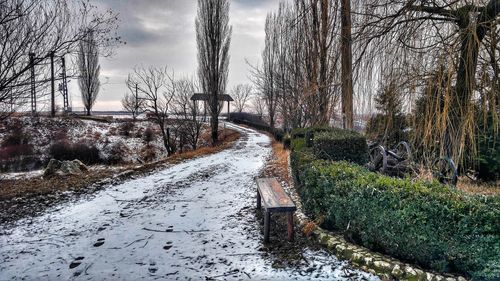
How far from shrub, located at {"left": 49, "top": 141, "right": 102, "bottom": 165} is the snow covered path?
418 inches

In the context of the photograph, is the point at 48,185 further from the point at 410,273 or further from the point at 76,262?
the point at 410,273

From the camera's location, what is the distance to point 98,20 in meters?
6.73

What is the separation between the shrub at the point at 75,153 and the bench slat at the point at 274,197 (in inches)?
524

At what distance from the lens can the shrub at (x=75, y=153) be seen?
15711 mm

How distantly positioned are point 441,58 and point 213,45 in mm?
15711

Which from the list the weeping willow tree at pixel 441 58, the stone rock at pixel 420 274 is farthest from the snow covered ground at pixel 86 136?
the stone rock at pixel 420 274

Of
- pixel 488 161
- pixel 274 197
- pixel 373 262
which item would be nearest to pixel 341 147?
pixel 274 197

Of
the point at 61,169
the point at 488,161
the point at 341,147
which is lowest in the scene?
the point at 61,169

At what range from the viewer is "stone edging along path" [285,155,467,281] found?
275 cm

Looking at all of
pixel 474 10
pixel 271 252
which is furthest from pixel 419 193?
pixel 474 10

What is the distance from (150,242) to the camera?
3.89 metres

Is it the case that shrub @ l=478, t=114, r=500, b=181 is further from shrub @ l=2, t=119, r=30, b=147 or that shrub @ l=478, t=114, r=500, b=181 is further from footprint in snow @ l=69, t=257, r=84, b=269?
shrub @ l=2, t=119, r=30, b=147

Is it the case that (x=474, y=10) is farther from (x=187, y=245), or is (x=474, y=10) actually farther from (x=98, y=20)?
(x=98, y=20)

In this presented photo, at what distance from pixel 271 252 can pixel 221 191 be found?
322cm
